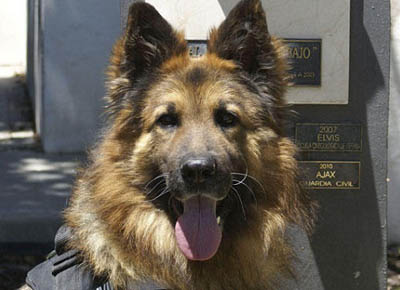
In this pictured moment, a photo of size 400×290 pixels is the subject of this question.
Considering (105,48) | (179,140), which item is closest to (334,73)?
(179,140)

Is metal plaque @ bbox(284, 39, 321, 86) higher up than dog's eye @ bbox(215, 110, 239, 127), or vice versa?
metal plaque @ bbox(284, 39, 321, 86)

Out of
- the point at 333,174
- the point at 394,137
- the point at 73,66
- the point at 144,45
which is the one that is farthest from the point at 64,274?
the point at 73,66

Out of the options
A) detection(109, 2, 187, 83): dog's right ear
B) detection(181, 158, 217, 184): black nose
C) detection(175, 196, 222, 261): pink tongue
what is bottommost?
detection(175, 196, 222, 261): pink tongue

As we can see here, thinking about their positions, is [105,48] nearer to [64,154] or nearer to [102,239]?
[64,154]

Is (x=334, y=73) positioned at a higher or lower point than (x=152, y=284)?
higher

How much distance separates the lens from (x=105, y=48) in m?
9.72

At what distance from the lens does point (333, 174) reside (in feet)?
15.9

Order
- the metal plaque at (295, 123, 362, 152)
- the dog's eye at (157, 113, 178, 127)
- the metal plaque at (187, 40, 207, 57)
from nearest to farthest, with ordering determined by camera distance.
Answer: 1. the dog's eye at (157, 113, 178, 127)
2. the metal plaque at (187, 40, 207, 57)
3. the metal plaque at (295, 123, 362, 152)

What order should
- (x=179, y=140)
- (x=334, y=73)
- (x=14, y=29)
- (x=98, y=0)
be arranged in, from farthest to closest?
(x=14, y=29) → (x=98, y=0) → (x=334, y=73) → (x=179, y=140)

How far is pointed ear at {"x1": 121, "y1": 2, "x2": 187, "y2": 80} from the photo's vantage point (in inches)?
144

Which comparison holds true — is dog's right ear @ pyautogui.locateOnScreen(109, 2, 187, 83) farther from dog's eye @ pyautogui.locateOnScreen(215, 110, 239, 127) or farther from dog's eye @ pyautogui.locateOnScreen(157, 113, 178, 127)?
dog's eye @ pyautogui.locateOnScreen(215, 110, 239, 127)

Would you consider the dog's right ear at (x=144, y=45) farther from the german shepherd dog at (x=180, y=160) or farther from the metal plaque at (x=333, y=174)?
the metal plaque at (x=333, y=174)

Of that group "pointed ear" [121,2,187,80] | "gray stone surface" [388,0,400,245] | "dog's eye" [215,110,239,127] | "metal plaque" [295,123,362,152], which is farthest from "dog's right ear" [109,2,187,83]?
"gray stone surface" [388,0,400,245]

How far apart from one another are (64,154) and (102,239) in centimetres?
630
